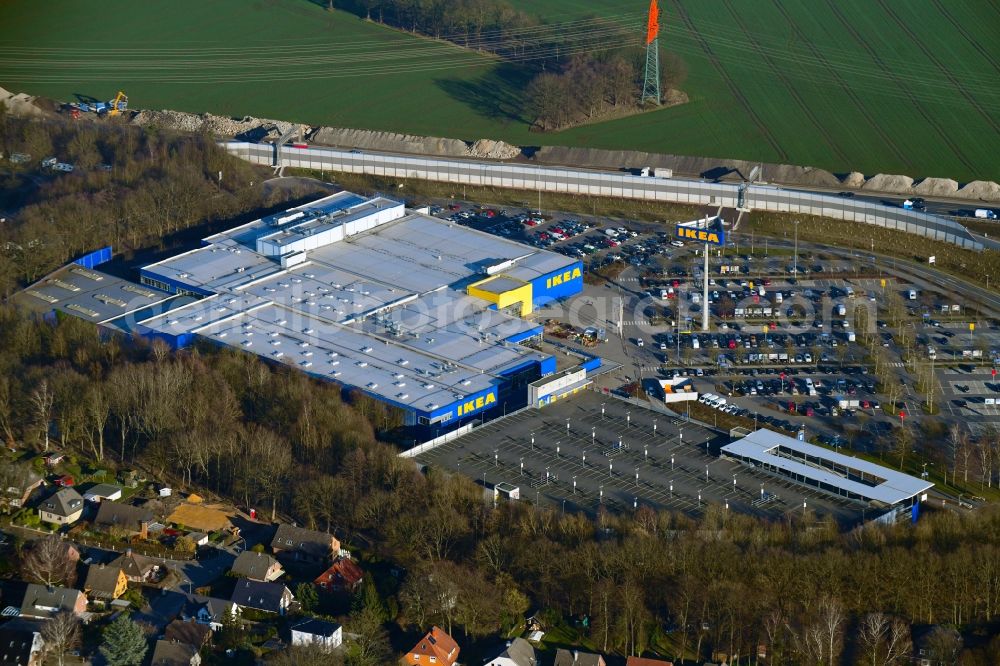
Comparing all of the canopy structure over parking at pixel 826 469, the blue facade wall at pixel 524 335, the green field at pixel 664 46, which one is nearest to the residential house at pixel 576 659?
the canopy structure over parking at pixel 826 469

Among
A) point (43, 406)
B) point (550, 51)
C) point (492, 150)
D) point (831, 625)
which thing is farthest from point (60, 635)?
point (550, 51)

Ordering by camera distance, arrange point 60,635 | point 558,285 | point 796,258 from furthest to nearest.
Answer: point 796,258, point 558,285, point 60,635

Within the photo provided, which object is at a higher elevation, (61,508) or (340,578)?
(61,508)

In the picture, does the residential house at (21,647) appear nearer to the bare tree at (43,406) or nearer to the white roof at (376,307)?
the bare tree at (43,406)

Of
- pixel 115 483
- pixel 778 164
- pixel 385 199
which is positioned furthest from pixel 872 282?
pixel 115 483

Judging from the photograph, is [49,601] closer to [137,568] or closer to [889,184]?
[137,568]

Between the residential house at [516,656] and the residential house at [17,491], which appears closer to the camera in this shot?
the residential house at [516,656]

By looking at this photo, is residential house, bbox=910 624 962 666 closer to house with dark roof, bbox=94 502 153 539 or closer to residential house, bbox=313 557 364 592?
residential house, bbox=313 557 364 592
